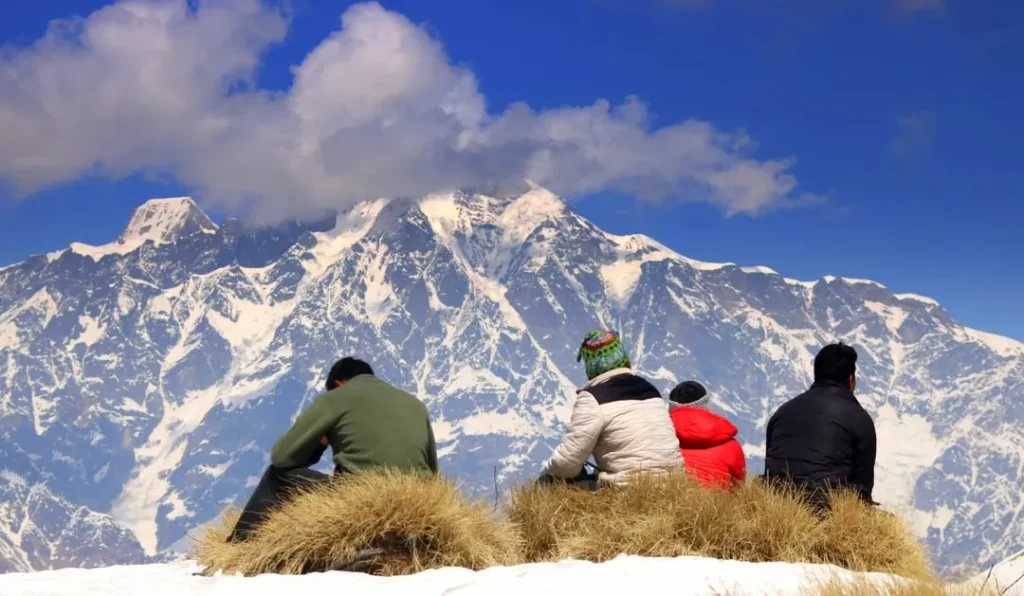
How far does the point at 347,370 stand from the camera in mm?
9484

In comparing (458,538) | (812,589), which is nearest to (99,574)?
(458,538)

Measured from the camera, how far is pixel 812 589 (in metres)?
6.28

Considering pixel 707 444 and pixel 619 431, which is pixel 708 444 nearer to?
pixel 707 444

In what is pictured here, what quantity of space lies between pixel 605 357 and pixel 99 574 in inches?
165

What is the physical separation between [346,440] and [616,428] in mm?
2131

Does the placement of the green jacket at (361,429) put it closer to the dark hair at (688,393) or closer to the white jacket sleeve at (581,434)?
the white jacket sleeve at (581,434)

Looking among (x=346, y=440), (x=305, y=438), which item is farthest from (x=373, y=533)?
(x=346, y=440)

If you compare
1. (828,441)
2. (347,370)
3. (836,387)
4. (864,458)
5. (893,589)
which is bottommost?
(893,589)

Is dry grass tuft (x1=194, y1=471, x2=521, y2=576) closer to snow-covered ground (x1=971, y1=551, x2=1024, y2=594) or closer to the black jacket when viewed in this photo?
the black jacket

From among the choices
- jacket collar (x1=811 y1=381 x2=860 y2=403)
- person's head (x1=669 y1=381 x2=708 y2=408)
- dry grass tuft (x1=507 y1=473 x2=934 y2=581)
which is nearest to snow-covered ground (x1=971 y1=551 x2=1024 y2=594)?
dry grass tuft (x1=507 y1=473 x2=934 y2=581)

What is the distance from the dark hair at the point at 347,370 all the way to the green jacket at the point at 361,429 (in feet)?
0.80

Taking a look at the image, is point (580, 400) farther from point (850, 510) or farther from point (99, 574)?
point (99, 574)

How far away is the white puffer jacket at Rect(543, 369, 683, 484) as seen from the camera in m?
9.27

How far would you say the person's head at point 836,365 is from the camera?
9.16m
